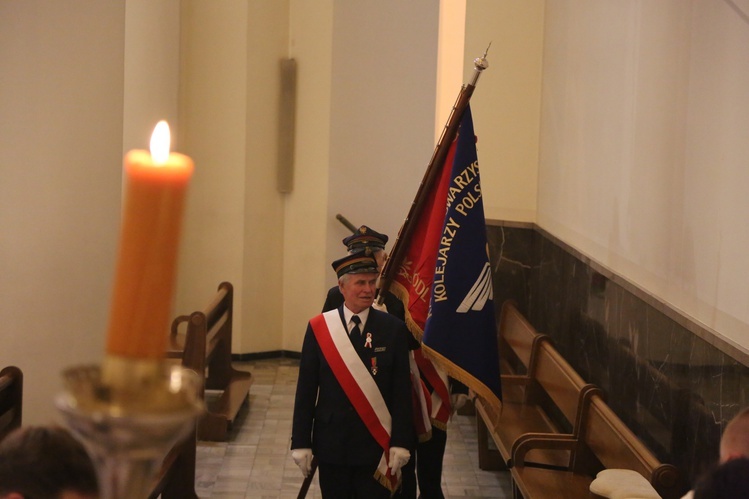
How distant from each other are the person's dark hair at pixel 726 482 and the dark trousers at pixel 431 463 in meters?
4.11

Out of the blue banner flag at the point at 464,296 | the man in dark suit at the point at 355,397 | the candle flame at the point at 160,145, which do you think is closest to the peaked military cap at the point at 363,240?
the blue banner flag at the point at 464,296

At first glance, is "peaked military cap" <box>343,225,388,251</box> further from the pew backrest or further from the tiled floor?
the tiled floor

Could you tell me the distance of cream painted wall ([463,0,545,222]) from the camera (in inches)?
316

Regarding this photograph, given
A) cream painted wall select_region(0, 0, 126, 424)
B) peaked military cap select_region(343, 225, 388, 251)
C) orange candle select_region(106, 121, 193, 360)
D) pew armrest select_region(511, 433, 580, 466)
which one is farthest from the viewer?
cream painted wall select_region(0, 0, 126, 424)

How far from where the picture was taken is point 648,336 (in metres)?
4.65

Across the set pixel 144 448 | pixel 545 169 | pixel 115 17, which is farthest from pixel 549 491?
pixel 115 17

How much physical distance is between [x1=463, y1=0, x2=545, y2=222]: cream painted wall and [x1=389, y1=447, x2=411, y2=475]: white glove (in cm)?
421

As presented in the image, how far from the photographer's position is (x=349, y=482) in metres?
4.41

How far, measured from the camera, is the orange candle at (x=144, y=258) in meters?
0.65

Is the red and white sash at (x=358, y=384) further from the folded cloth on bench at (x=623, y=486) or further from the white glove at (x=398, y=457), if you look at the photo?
the folded cloth on bench at (x=623, y=486)

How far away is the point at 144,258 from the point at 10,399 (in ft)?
13.6

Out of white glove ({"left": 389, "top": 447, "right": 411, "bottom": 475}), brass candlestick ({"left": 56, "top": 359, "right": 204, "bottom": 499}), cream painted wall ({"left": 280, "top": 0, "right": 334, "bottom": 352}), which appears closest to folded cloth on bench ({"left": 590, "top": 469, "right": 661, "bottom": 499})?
white glove ({"left": 389, "top": 447, "right": 411, "bottom": 475})

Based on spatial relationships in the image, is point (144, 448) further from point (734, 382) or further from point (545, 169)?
point (545, 169)

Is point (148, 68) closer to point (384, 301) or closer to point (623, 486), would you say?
point (384, 301)
